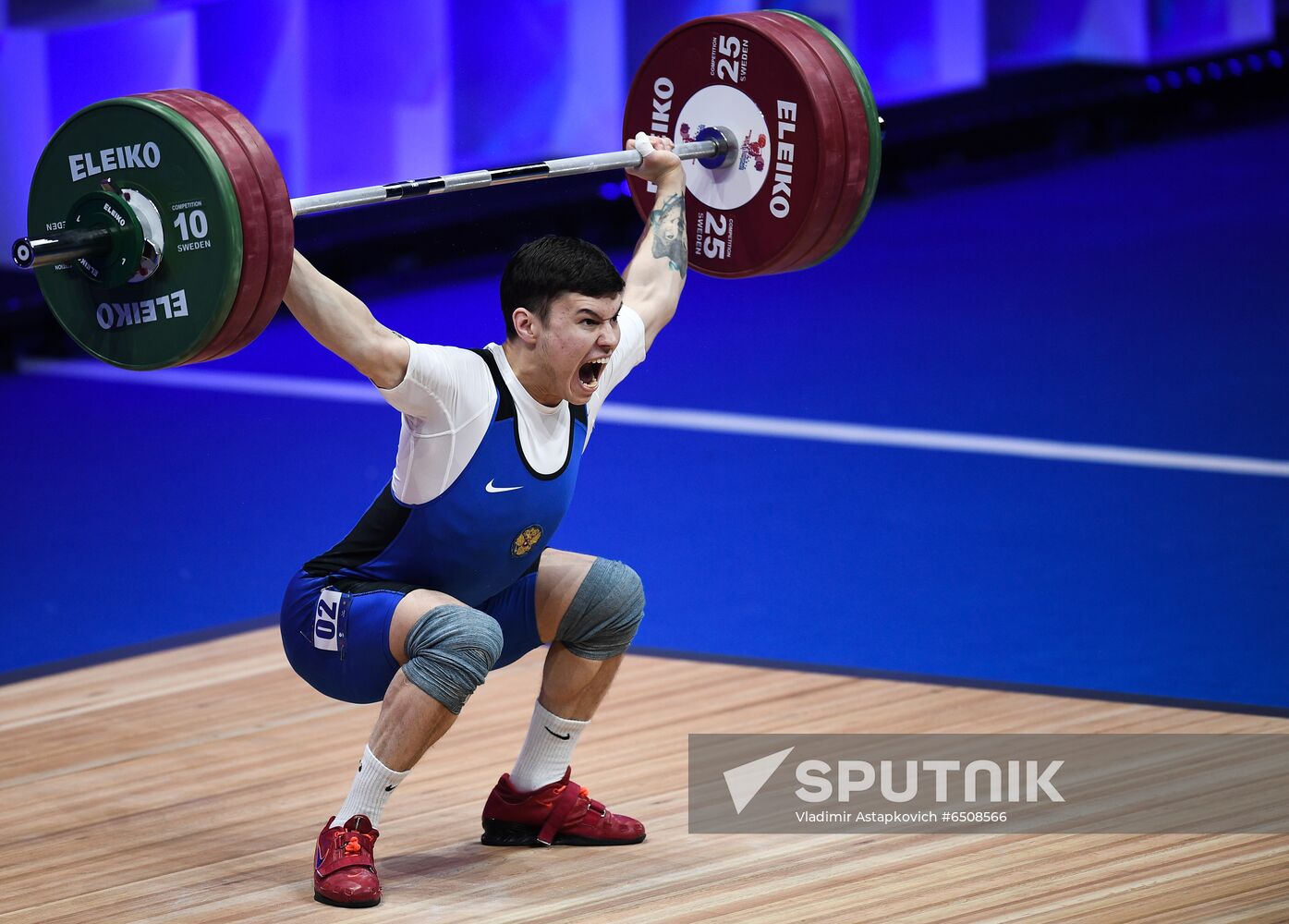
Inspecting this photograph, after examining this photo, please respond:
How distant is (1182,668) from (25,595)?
3.39m

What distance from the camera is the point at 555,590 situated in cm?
378

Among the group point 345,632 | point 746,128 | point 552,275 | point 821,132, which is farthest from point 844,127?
point 345,632

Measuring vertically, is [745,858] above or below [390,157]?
below

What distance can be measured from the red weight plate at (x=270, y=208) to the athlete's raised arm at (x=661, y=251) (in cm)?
83

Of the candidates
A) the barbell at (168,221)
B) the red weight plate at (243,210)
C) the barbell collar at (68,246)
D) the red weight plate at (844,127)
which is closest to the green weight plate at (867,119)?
the red weight plate at (844,127)

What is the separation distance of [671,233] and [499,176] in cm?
42

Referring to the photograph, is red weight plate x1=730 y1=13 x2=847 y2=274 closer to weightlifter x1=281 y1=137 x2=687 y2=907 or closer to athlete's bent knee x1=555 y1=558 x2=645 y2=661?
weightlifter x1=281 y1=137 x2=687 y2=907

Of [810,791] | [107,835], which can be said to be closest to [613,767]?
[810,791]

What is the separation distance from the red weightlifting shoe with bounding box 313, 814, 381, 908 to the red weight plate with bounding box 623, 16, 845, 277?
1.52 metres

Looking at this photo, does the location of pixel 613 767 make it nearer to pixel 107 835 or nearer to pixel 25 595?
pixel 107 835

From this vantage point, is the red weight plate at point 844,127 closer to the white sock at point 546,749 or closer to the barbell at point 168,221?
the barbell at point 168,221

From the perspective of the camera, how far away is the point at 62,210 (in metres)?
3.47

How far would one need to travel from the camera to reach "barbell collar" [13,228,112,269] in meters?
3.36

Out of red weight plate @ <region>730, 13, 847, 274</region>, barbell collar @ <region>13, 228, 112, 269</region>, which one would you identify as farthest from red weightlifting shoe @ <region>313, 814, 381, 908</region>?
red weight plate @ <region>730, 13, 847, 274</region>
